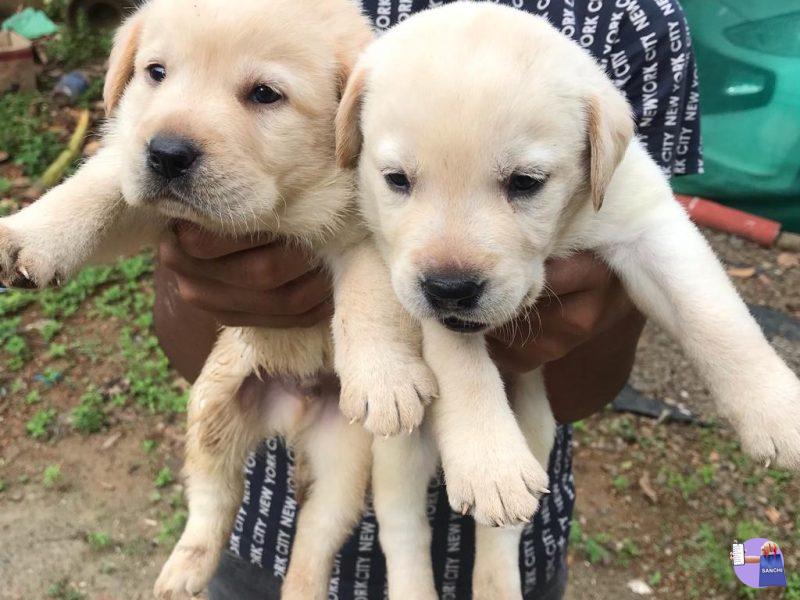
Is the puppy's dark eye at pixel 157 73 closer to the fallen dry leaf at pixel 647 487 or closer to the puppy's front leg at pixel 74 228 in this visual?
the puppy's front leg at pixel 74 228

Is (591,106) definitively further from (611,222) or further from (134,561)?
(134,561)

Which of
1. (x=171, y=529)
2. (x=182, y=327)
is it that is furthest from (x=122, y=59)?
(x=171, y=529)

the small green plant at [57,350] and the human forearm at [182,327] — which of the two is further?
the small green plant at [57,350]

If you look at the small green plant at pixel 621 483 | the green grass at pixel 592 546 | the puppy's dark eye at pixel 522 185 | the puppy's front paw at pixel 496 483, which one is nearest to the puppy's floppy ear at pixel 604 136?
the puppy's dark eye at pixel 522 185

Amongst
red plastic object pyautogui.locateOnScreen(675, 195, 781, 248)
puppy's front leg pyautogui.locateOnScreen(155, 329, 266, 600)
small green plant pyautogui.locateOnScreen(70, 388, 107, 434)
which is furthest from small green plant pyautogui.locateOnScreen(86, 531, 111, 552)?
red plastic object pyautogui.locateOnScreen(675, 195, 781, 248)

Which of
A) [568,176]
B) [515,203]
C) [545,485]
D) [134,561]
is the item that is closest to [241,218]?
[515,203]

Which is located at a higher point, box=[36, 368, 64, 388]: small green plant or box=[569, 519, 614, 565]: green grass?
box=[36, 368, 64, 388]: small green plant

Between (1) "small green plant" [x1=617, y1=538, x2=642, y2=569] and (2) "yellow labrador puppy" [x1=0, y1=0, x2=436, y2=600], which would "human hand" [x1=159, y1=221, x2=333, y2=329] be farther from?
(1) "small green plant" [x1=617, y1=538, x2=642, y2=569]
